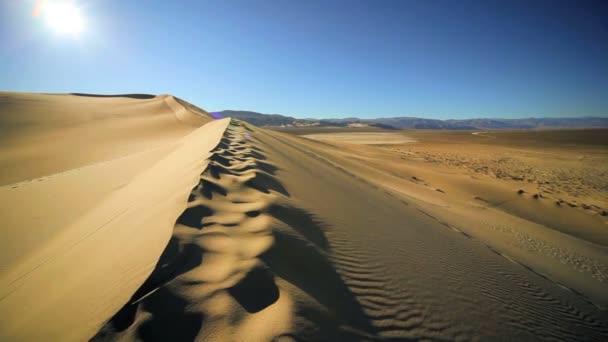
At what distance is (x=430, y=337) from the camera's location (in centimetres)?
189

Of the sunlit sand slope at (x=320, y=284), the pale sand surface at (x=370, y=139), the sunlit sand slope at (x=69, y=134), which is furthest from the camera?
the pale sand surface at (x=370, y=139)

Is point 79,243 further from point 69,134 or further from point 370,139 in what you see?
point 370,139

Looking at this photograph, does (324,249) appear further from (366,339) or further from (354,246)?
(366,339)

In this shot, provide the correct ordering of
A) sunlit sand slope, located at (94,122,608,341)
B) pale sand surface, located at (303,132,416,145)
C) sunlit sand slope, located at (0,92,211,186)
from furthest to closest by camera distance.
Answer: pale sand surface, located at (303,132,416,145) < sunlit sand slope, located at (0,92,211,186) < sunlit sand slope, located at (94,122,608,341)

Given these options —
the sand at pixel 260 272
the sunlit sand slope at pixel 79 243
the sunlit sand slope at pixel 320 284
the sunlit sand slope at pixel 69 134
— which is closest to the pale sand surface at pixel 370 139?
the sunlit sand slope at pixel 69 134

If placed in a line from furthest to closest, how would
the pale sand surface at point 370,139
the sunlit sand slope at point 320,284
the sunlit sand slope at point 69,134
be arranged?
1. the pale sand surface at point 370,139
2. the sunlit sand slope at point 69,134
3. the sunlit sand slope at point 320,284

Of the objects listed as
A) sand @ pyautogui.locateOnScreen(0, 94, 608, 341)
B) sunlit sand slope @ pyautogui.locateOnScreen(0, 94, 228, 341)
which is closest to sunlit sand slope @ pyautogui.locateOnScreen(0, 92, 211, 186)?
sunlit sand slope @ pyautogui.locateOnScreen(0, 94, 228, 341)

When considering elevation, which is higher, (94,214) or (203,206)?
(203,206)

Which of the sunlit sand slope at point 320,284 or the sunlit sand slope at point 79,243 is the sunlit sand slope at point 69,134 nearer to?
the sunlit sand slope at point 79,243

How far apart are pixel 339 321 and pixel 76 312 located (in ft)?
5.31

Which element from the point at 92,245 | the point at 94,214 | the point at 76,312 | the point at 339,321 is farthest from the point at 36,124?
the point at 339,321

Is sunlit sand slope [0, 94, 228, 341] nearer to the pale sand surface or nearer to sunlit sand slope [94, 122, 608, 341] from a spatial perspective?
sunlit sand slope [94, 122, 608, 341]

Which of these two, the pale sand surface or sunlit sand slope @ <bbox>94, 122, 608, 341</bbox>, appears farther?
the pale sand surface

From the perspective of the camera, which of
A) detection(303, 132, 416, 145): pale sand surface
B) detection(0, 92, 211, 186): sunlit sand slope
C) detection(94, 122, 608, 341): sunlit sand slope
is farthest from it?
detection(303, 132, 416, 145): pale sand surface
